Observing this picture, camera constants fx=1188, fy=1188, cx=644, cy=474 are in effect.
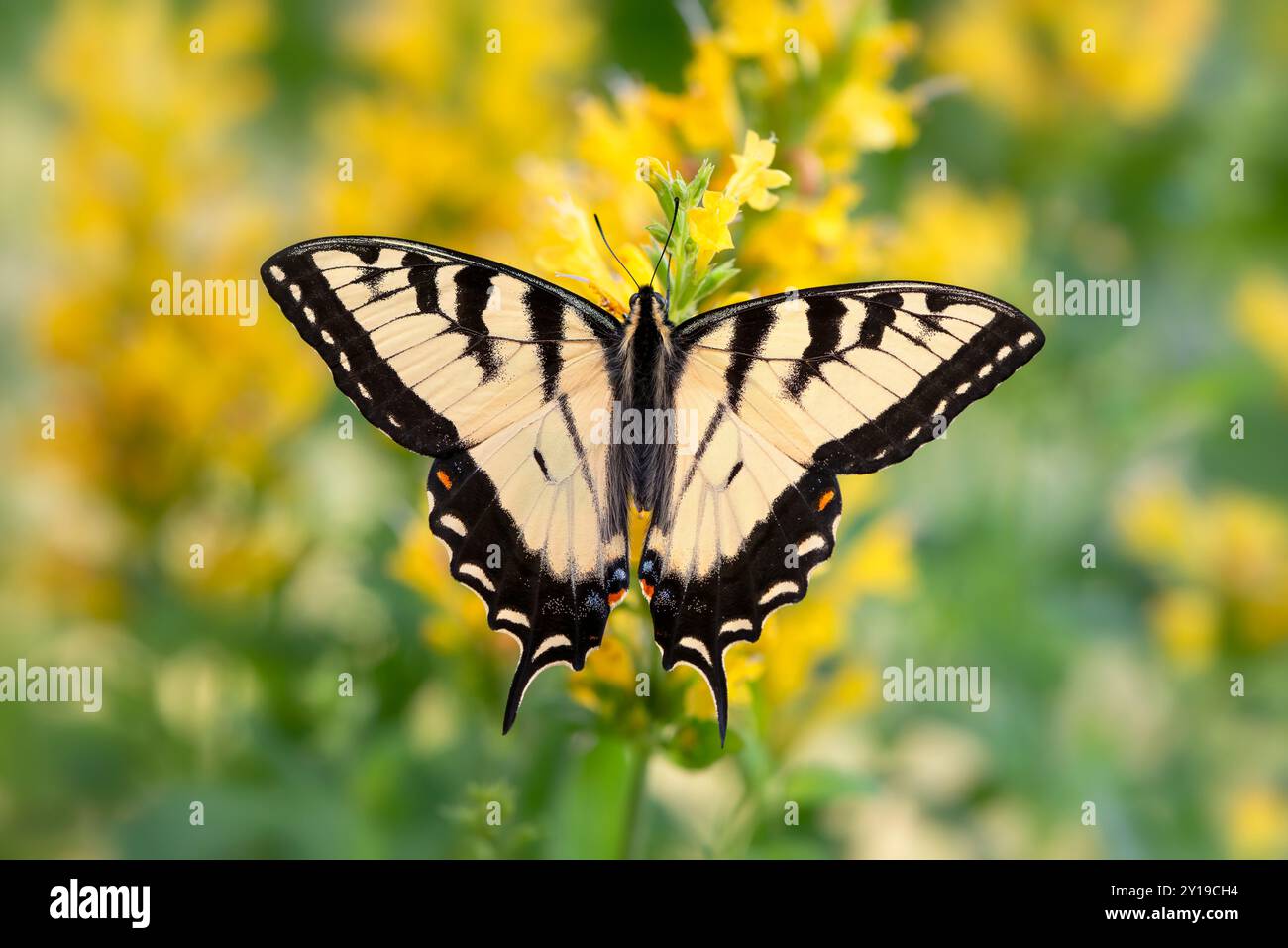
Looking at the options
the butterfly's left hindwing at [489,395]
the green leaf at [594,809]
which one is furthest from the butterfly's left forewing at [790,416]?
the green leaf at [594,809]

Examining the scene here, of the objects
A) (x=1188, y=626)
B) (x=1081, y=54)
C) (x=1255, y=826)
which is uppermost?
(x=1081, y=54)

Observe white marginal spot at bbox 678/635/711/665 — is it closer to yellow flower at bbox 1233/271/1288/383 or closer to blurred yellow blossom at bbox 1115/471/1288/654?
blurred yellow blossom at bbox 1115/471/1288/654

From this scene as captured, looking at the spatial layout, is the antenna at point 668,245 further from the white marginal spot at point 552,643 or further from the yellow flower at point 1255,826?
the yellow flower at point 1255,826

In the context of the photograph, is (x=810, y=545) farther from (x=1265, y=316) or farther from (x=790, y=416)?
(x=1265, y=316)

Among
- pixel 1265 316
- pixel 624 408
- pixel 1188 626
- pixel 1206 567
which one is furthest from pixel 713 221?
pixel 1265 316

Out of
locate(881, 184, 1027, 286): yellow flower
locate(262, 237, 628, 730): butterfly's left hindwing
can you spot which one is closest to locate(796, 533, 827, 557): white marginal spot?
locate(262, 237, 628, 730): butterfly's left hindwing
